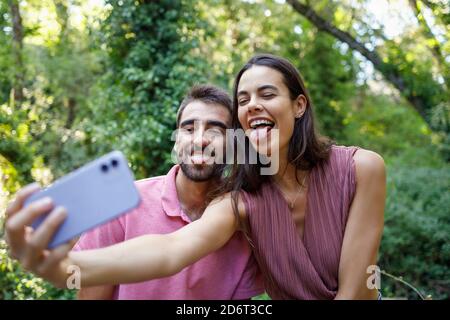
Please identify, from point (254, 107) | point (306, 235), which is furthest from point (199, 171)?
point (306, 235)

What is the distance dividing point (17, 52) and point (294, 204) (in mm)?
6501

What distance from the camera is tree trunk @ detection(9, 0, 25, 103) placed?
7.02 metres

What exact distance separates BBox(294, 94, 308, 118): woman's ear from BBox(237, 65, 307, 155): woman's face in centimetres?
10

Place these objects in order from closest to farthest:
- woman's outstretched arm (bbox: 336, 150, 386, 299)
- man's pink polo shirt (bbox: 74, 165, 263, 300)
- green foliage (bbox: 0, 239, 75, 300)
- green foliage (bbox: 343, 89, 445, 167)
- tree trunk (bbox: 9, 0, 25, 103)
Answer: woman's outstretched arm (bbox: 336, 150, 386, 299) < man's pink polo shirt (bbox: 74, 165, 263, 300) < green foliage (bbox: 0, 239, 75, 300) < tree trunk (bbox: 9, 0, 25, 103) < green foliage (bbox: 343, 89, 445, 167)

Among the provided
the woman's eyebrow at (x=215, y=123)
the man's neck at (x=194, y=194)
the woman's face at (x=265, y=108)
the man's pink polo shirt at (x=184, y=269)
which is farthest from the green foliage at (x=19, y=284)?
the woman's face at (x=265, y=108)

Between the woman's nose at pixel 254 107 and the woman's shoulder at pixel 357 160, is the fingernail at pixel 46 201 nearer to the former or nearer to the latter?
the woman's nose at pixel 254 107

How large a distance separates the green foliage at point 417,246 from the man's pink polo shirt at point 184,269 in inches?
139

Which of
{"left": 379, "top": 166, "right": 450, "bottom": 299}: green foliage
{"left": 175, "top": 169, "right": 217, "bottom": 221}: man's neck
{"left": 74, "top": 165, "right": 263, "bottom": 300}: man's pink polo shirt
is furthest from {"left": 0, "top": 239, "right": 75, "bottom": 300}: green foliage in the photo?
{"left": 379, "top": 166, "right": 450, "bottom": 299}: green foliage

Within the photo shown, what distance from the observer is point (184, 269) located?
2.14 meters

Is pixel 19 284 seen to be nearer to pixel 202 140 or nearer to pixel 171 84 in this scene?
pixel 171 84

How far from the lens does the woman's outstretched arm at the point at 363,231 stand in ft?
6.48

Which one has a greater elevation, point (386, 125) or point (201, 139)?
point (386, 125)

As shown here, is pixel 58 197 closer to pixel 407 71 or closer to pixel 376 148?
pixel 407 71

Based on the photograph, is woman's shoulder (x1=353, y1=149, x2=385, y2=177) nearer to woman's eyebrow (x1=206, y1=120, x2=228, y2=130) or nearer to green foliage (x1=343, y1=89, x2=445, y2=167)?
woman's eyebrow (x1=206, y1=120, x2=228, y2=130)
